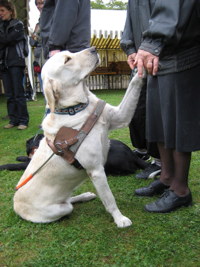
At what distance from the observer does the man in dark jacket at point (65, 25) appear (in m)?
3.63

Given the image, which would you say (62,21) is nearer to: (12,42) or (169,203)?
(169,203)

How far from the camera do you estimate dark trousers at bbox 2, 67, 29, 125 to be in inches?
256

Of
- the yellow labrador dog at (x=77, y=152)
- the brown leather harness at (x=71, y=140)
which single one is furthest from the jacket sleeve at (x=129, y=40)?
the brown leather harness at (x=71, y=140)

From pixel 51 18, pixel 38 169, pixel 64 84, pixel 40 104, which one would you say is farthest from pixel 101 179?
pixel 40 104

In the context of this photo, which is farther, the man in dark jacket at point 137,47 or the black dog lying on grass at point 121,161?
the black dog lying on grass at point 121,161

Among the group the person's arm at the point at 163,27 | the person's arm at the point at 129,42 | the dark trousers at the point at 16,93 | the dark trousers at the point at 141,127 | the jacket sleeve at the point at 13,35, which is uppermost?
the person's arm at the point at 163,27

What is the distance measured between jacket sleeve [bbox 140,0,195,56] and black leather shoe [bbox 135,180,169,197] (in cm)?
146

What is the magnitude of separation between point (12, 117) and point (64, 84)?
4664 mm

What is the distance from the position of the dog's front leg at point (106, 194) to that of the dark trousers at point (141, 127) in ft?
2.92

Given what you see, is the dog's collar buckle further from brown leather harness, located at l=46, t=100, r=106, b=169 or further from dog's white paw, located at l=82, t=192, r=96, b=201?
dog's white paw, located at l=82, t=192, r=96, b=201

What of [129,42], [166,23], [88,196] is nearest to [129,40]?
[129,42]

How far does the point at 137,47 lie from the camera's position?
313cm

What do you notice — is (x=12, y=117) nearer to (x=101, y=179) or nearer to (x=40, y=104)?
(x=40, y=104)

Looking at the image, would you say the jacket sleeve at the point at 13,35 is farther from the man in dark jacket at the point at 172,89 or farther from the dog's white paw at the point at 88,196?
the dog's white paw at the point at 88,196
